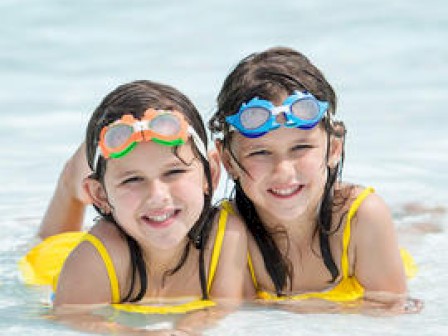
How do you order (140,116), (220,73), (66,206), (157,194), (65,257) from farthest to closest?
(220,73)
(66,206)
(65,257)
(140,116)
(157,194)

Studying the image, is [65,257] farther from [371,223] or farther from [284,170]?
[371,223]

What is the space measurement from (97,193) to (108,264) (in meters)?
0.31

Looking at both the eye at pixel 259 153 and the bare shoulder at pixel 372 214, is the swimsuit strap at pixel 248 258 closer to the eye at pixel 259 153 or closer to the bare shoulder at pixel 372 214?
the eye at pixel 259 153

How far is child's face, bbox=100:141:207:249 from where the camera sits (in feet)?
13.6

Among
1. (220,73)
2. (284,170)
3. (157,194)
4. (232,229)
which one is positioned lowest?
(232,229)

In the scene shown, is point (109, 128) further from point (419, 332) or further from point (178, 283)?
point (419, 332)

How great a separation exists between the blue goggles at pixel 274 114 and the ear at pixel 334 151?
0.23m

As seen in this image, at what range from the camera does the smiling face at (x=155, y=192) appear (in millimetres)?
4145

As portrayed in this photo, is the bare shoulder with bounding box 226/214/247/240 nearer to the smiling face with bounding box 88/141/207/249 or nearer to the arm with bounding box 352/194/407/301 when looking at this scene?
the smiling face with bounding box 88/141/207/249

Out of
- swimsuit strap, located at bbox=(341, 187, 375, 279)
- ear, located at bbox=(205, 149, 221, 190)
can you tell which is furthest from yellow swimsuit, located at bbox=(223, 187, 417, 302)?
ear, located at bbox=(205, 149, 221, 190)

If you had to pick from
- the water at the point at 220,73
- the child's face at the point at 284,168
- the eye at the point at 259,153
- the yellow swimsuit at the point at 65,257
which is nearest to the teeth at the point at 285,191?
the child's face at the point at 284,168

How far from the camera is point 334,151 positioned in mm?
4641

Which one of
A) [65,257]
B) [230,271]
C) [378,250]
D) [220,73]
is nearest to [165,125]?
[230,271]

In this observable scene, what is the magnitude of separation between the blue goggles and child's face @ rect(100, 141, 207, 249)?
29cm
